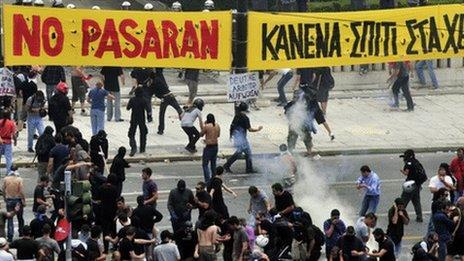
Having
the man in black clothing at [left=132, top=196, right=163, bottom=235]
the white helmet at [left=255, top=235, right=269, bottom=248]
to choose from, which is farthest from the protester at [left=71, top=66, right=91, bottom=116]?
the white helmet at [left=255, top=235, right=269, bottom=248]

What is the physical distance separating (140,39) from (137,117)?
64.5 inches

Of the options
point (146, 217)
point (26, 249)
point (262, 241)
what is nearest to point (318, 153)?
point (146, 217)

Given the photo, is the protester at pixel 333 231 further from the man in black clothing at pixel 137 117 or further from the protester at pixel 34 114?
the protester at pixel 34 114

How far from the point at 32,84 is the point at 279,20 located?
5722 millimetres

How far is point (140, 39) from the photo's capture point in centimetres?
3697

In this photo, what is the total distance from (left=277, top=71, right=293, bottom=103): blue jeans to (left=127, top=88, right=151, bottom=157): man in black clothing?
5.21 meters

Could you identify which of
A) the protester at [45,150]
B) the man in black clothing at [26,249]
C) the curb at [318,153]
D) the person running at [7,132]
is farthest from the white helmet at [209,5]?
the man in black clothing at [26,249]

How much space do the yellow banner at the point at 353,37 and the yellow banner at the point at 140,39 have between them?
2.48 ft

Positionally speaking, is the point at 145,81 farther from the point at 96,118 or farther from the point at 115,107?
the point at 96,118

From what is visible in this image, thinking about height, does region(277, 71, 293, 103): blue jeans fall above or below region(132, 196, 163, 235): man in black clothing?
above

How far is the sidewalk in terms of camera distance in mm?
39000

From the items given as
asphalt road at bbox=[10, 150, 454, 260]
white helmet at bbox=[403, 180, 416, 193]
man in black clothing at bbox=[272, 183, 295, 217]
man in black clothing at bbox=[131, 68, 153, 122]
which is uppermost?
man in black clothing at bbox=[131, 68, 153, 122]

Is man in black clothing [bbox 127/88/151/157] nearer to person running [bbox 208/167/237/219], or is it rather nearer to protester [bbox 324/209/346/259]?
person running [bbox 208/167/237/219]

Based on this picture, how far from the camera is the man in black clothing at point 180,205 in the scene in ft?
99.6
